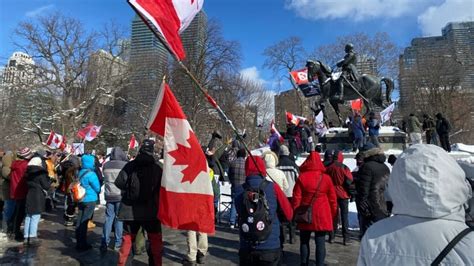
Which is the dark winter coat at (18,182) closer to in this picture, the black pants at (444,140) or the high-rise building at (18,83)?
the black pants at (444,140)

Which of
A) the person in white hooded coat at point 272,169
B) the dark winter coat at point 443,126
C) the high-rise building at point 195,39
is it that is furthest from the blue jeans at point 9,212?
the high-rise building at point 195,39

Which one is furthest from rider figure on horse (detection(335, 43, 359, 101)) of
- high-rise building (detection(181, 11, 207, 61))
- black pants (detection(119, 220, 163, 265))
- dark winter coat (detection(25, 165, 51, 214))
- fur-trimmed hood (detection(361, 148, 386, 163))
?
high-rise building (detection(181, 11, 207, 61))

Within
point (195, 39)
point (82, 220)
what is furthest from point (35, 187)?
point (195, 39)

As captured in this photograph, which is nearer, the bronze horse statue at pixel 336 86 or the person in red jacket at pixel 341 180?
the person in red jacket at pixel 341 180

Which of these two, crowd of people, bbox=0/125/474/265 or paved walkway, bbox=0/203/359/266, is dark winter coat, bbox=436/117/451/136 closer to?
crowd of people, bbox=0/125/474/265

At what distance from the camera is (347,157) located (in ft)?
52.9

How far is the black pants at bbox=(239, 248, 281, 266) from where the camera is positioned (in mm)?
3586

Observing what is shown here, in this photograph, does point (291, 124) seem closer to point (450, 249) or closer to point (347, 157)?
point (347, 157)

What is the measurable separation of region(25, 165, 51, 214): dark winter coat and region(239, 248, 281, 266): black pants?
16.5 ft

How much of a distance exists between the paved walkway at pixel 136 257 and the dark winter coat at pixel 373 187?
3.53ft

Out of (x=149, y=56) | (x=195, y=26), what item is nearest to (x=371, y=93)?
(x=195, y=26)

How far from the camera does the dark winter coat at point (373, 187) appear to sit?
5348 millimetres

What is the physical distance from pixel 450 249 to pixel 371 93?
60.7 feet

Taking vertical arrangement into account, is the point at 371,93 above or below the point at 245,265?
above
